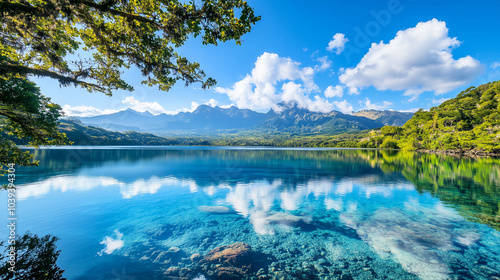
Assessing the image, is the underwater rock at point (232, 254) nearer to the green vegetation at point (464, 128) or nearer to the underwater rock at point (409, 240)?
the underwater rock at point (409, 240)

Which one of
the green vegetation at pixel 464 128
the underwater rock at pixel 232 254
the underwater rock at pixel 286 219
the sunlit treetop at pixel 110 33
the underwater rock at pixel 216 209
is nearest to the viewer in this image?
the sunlit treetop at pixel 110 33

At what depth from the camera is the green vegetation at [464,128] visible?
8631 centimetres

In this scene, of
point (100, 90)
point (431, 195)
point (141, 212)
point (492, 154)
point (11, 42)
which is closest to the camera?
point (11, 42)

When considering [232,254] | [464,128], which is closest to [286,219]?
[232,254]

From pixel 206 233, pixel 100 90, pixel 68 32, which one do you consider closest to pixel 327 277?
pixel 206 233

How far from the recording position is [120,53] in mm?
8125

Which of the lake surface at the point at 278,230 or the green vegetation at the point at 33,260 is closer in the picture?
the green vegetation at the point at 33,260

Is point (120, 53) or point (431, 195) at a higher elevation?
point (120, 53)

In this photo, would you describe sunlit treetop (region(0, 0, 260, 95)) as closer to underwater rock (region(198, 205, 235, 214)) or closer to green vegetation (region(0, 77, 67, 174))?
green vegetation (region(0, 77, 67, 174))

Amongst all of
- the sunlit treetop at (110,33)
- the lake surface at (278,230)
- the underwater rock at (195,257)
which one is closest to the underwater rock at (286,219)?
the lake surface at (278,230)

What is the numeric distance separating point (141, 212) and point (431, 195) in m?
35.0

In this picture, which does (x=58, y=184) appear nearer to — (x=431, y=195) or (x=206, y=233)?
(x=206, y=233)

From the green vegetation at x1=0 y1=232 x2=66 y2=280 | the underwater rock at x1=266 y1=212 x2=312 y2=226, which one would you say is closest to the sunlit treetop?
the green vegetation at x1=0 y1=232 x2=66 y2=280

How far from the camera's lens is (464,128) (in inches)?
4360
